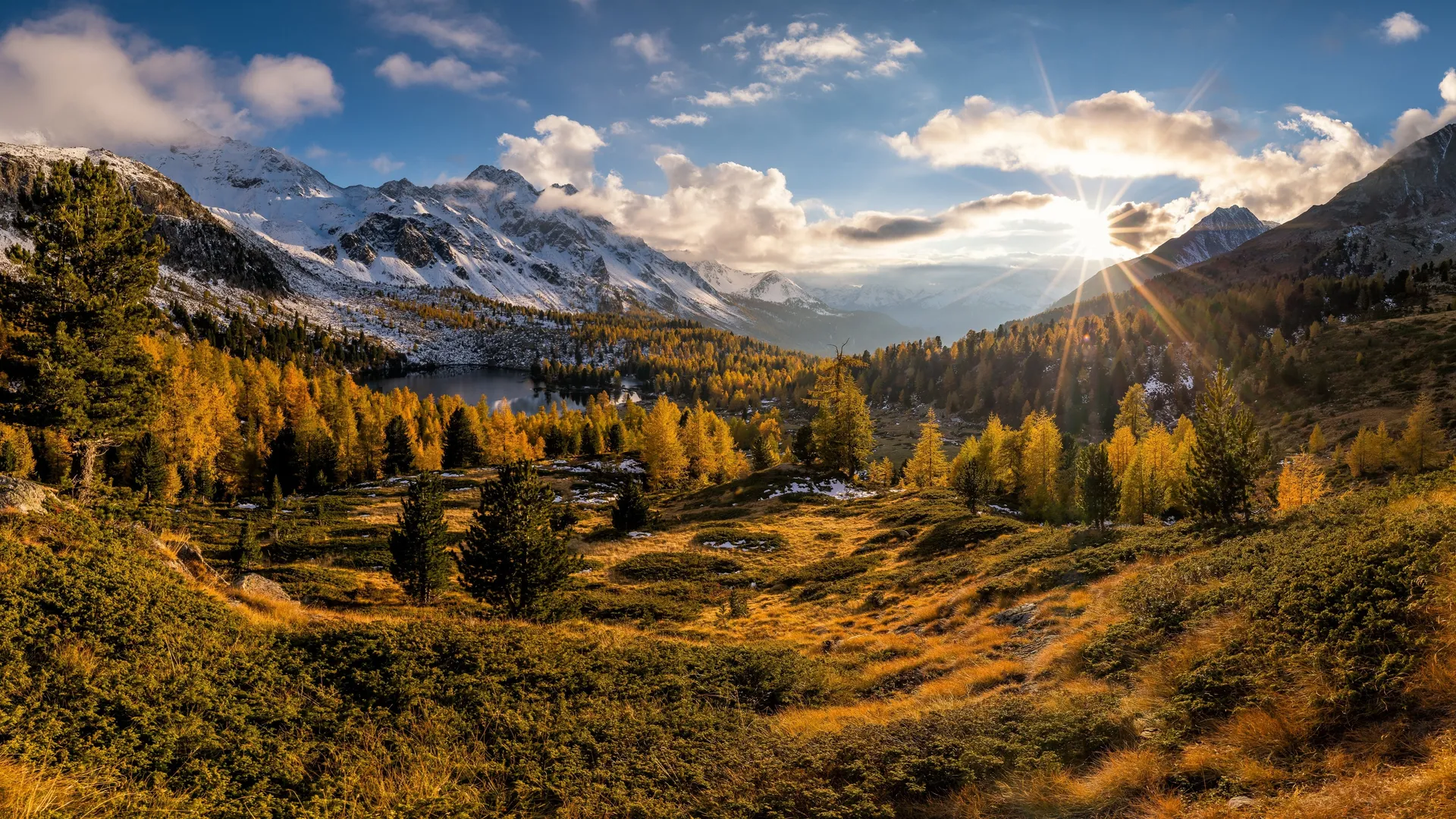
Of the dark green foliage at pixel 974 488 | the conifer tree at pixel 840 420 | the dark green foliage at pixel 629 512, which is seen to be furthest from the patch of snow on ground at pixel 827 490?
the dark green foliage at pixel 629 512

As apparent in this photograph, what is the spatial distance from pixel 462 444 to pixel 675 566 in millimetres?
68352

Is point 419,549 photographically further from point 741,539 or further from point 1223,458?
point 1223,458

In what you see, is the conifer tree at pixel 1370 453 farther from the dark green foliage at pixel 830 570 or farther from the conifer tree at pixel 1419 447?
the dark green foliage at pixel 830 570

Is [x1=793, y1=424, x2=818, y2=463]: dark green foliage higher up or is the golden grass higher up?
the golden grass

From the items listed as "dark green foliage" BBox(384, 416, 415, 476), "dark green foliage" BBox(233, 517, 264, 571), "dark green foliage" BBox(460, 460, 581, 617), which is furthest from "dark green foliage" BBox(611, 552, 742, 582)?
"dark green foliage" BBox(384, 416, 415, 476)

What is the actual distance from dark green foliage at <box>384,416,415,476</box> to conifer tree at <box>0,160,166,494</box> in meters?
69.4

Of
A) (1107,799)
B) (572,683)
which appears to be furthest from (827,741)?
(572,683)

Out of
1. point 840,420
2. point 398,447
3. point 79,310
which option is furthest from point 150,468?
point 840,420

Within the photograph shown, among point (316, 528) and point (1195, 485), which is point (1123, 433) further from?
point (316, 528)

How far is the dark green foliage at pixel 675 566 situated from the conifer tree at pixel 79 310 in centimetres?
2685

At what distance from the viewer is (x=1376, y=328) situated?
117 meters

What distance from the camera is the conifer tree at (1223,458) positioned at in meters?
28.4

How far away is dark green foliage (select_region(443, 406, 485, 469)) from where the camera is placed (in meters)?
95.8

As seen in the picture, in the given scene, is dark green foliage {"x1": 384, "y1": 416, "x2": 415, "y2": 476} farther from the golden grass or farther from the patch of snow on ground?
the golden grass
